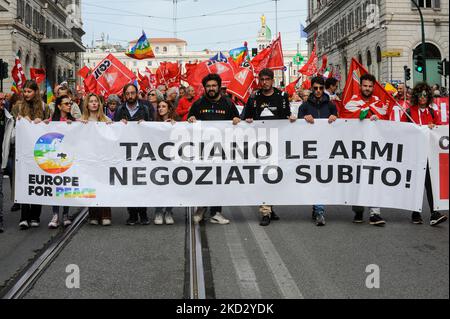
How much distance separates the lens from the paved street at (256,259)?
15.4 feet

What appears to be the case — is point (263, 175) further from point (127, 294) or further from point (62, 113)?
point (127, 294)

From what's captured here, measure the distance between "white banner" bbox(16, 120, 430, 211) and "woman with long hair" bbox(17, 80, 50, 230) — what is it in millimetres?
153

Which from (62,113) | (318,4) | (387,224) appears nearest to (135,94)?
(62,113)

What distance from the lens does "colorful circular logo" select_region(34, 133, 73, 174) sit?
24.5 ft

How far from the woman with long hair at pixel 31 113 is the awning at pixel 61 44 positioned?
Result: 54.2 metres

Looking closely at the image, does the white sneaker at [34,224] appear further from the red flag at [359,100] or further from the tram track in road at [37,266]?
the red flag at [359,100]

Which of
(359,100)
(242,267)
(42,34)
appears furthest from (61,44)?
(242,267)

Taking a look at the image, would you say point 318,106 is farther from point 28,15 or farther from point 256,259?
point 28,15

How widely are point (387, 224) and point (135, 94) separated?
3.67m

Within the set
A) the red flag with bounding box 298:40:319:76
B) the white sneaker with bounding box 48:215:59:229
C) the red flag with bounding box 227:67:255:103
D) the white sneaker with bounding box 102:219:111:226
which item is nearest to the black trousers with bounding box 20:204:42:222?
the white sneaker with bounding box 48:215:59:229

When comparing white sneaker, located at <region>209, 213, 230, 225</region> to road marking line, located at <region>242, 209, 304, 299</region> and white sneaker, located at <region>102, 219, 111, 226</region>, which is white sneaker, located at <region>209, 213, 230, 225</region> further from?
white sneaker, located at <region>102, 219, 111, 226</region>

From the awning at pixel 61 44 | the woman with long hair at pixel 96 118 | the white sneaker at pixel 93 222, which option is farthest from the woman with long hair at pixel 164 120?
the awning at pixel 61 44

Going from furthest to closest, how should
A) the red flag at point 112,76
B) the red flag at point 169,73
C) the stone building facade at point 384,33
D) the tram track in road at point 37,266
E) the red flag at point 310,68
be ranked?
1. the stone building facade at point 384,33
2. the red flag at point 169,73
3. the red flag at point 310,68
4. the red flag at point 112,76
5. the tram track in road at point 37,266

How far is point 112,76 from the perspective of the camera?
14.7 metres
